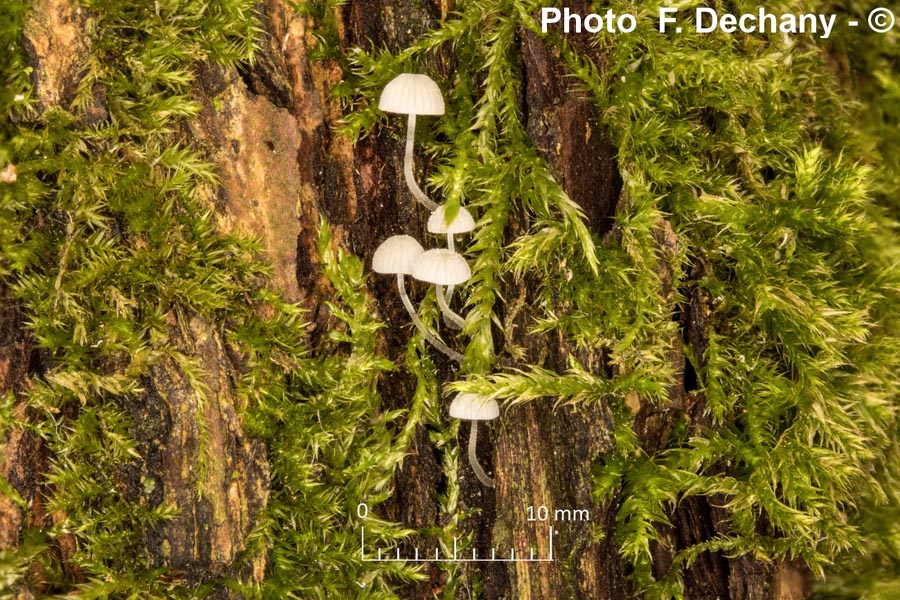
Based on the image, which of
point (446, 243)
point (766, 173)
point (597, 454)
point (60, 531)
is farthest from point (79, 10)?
point (766, 173)

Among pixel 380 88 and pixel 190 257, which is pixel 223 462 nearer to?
pixel 190 257

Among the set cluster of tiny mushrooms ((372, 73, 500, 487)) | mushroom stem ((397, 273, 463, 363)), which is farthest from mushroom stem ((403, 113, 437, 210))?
mushroom stem ((397, 273, 463, 363))

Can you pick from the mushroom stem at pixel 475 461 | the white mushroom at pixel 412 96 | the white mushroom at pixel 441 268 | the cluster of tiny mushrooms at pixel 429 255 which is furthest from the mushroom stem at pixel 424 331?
the white mushroom at pixel 412 96

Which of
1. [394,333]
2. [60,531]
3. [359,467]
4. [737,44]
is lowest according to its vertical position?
[60,531]

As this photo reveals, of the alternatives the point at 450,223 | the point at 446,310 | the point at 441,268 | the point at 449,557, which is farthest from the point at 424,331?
the point at 449,557

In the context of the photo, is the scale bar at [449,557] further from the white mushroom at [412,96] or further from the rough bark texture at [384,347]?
the white mushroom at [412,96]

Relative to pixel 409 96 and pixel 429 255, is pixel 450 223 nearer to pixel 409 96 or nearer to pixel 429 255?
pixel 429 255
